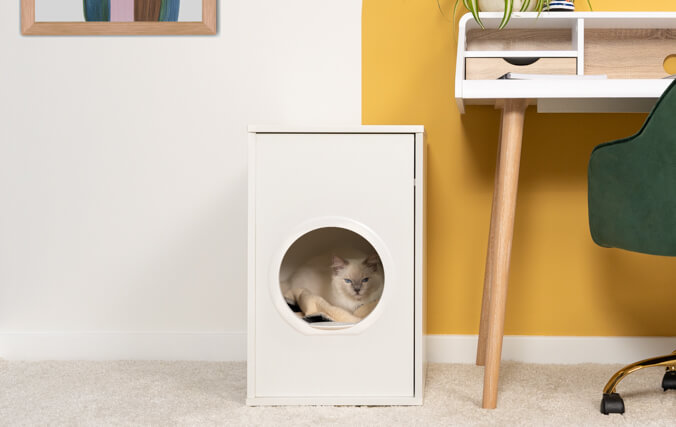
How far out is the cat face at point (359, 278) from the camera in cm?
159

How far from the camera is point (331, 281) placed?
1.63 metres

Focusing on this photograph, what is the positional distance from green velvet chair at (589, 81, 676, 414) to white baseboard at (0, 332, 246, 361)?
111 cm

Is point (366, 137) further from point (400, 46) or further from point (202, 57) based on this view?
point (202, 57)

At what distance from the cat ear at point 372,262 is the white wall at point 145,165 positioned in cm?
48

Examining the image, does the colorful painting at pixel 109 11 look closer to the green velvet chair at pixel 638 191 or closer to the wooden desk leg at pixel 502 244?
the wooden desk leg at pixel 502 244

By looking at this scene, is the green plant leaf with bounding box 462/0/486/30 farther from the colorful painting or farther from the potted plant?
the colorful painting

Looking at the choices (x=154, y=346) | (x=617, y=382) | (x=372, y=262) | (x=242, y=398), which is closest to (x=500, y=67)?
(x=372, y=262)

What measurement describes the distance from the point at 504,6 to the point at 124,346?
5.08ft

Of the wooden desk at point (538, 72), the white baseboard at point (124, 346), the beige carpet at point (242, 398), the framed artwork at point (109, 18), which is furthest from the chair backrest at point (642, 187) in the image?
the framed artwork at point (109, 18)

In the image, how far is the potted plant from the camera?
62.6 inches

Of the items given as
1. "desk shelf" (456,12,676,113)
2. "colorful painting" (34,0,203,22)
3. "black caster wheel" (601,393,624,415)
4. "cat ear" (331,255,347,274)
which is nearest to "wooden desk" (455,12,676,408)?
"desk shelf" (456,12,676,113)

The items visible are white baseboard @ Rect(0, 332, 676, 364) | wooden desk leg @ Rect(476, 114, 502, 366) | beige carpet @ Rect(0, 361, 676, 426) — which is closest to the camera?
beige carpet @ Rect(0, 361, 676, 426)

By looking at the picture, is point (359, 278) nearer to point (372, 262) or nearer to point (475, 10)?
point (372, 262)

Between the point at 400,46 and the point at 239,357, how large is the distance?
112 centimetres
